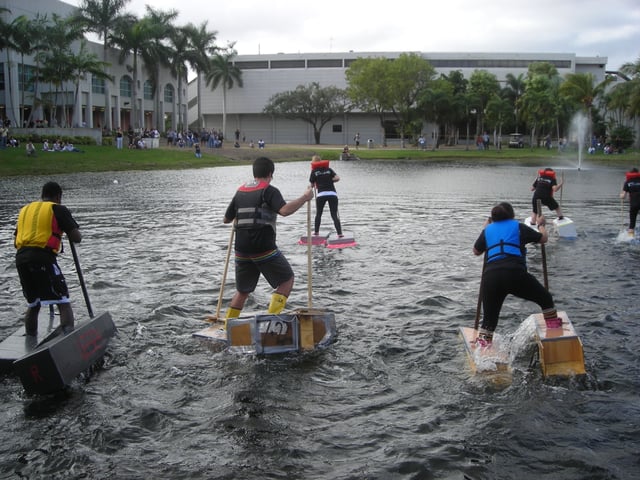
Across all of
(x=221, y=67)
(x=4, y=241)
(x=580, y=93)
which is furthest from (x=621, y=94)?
(x=4, y=241)

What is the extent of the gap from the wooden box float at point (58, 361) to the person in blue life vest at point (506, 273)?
13.6ft

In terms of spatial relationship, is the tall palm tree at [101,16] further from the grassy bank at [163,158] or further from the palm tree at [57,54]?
the grassy bank at [163,158]

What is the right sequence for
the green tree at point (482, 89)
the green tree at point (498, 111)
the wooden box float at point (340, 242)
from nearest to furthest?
the wooden box float at point (340, 242) < the green tree at point (498, 111) < the green tree at point (482, 89)

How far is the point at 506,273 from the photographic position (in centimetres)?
656

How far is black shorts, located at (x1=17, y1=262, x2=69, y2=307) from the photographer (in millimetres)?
6582

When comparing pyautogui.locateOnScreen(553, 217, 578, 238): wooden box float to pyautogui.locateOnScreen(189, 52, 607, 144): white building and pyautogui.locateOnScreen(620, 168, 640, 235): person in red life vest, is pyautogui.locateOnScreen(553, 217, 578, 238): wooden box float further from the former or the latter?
pyautogui.locateOnScreen(189, 52, 607, 144): white building

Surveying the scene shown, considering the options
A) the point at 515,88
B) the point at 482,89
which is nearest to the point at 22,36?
the point at 482,89

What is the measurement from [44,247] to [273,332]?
2.57m

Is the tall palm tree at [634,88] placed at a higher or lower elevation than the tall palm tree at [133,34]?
lower

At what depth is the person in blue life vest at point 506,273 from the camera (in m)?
6.59

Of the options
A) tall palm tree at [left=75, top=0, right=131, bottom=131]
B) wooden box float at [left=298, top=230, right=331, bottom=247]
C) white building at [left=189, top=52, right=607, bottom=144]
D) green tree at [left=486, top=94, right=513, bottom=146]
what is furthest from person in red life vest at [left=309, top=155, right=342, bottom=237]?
white building at [left=189, top=52, right=607, bottom=144]

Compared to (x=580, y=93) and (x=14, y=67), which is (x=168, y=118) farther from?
(x=580, y=93)

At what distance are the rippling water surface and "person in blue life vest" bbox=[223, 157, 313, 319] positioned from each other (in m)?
0.92

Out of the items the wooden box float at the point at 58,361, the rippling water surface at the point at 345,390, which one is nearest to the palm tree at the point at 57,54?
the rippling water surface at the point at 345,390
